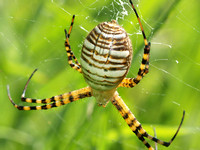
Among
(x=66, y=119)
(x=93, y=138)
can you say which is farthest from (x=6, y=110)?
(x=93, y=138)

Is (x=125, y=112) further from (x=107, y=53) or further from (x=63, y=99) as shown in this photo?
(x=107, y=53)

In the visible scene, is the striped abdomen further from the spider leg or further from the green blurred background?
the green blurred background

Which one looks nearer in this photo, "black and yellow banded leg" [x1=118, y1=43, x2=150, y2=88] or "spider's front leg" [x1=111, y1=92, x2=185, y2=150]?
"black and yellow banded leg" [x1=118, y1=43, x2=150, y2=88]

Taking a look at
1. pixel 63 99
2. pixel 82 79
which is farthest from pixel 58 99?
pixel 82 79

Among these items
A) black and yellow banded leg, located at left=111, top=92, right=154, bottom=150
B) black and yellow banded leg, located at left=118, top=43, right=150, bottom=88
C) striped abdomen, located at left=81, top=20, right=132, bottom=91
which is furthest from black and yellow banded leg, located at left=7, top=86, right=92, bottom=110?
striped abdomen, located at left=81, top=20, right=132, bottom=91

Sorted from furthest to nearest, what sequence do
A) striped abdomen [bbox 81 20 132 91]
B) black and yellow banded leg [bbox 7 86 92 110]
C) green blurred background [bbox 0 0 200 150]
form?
black and yellow banded leg [bbox 7 86 92 110] → green blurred background [bbox 0 0 200 150] → striped abdomen [bbox 81 20 132 91]

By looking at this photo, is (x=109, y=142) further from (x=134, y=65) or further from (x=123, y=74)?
(x=123, y=74)
